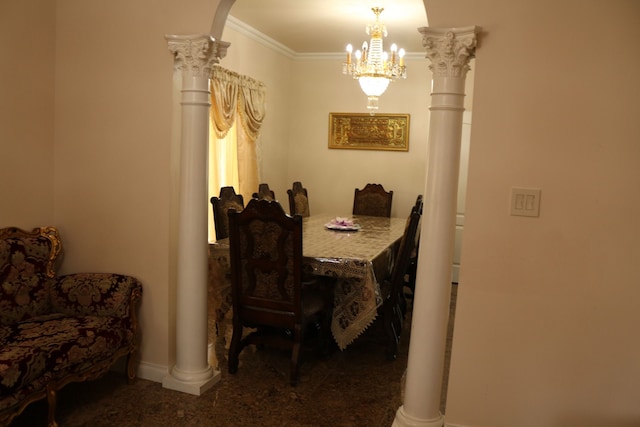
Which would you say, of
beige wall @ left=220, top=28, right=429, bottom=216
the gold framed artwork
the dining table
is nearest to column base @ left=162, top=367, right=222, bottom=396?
the dining table

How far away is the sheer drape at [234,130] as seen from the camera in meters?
5.16

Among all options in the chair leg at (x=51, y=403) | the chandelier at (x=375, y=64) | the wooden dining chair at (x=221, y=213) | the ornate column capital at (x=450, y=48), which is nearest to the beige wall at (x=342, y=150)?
the chandelier at (x=375, y=64)

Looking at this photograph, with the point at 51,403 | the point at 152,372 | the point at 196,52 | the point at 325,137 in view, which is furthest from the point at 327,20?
the point at 51,403

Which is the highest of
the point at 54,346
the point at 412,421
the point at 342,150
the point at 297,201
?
the point at 342,150

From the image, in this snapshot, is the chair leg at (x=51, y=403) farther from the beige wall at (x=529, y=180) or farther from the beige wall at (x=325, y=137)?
the beige wall at (x=325, y=137)

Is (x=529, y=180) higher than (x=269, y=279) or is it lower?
higher

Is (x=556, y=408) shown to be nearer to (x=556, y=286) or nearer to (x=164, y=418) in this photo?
(x=556, y=286)

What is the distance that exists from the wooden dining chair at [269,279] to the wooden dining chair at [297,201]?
2499 mm

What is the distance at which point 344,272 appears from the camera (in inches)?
132

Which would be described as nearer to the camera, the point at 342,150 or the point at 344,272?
the point at 344,272

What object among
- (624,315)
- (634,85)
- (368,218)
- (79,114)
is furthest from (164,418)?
(368,218)

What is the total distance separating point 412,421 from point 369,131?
4435 millimetres

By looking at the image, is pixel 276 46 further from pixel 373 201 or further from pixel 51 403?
pixel 51 403

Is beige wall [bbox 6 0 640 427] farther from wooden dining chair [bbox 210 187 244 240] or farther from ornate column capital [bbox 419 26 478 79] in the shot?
wooden dining chair [bbox 210 187 244 240]
